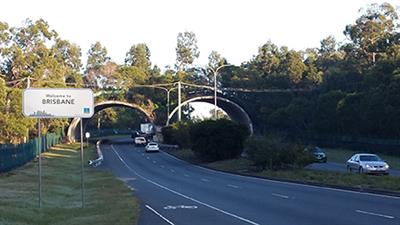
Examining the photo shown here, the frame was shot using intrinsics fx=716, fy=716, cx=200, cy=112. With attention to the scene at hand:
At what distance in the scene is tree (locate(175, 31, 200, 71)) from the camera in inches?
6033

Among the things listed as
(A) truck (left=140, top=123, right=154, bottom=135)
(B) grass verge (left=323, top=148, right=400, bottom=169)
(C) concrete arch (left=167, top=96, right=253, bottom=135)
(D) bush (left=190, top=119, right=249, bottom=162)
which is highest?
(C) concrete arch (left=167, top=96, right=253, bottom=135)

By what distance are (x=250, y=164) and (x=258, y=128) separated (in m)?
56.2

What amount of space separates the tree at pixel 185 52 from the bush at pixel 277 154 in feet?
335

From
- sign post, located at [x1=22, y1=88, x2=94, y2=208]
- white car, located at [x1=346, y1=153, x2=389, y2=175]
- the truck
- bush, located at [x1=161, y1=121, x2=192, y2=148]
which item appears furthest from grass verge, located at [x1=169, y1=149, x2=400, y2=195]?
the truck

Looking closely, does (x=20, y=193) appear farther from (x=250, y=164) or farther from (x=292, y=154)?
(x=250, y=164)

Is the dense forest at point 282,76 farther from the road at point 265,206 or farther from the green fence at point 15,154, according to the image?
the road at point 265,206

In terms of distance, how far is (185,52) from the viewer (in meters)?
154

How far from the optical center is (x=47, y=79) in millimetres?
92500

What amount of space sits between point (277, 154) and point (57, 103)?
91.3 feet

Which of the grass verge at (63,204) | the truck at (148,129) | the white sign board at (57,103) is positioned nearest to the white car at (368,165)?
the grass verge at (63,204)

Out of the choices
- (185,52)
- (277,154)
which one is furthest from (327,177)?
(185,52)

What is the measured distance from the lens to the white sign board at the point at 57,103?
926 inches

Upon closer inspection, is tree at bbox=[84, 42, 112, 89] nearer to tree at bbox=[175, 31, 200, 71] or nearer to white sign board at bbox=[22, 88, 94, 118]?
tree at bbox=[175, 31, 200, 71]

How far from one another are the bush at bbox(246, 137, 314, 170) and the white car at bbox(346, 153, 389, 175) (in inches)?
148
